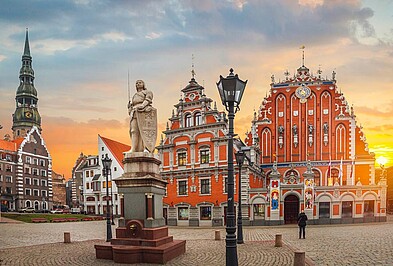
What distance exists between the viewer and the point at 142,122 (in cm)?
1545

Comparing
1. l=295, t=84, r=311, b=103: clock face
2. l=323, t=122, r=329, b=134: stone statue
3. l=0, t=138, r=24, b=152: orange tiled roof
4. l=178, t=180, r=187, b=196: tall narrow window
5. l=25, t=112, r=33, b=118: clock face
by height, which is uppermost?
l=25, t=112, r=33, b=118: clock face

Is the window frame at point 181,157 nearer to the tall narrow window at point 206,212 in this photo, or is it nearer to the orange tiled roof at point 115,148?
the tall narrow window at point 206,212

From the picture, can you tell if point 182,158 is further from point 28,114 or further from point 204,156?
point 28,114

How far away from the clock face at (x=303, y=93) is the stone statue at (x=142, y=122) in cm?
3463

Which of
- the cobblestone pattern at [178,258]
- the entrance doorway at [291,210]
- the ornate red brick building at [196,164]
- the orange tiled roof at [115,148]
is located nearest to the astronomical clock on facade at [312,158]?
the entrance doorway at [291,210]

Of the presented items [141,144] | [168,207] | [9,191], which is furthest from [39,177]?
[141,144]

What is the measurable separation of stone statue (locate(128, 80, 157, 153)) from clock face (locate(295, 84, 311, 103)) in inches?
1363

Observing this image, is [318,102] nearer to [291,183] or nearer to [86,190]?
[291,183]

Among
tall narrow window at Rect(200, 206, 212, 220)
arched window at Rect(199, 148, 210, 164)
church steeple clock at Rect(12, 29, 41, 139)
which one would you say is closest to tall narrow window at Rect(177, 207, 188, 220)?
tall narrow window at Rect(200, 206, 212, 220)

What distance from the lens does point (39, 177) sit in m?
78.3

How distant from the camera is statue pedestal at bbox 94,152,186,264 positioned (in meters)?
13.2

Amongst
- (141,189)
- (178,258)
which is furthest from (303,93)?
(178,258)

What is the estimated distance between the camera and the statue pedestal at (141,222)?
1321 cm

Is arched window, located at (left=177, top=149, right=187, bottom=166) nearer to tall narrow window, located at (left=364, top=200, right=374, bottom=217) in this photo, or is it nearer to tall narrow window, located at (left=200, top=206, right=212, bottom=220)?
tall narrow window, located at (left=200, top=206, right=212, bottom=220)
